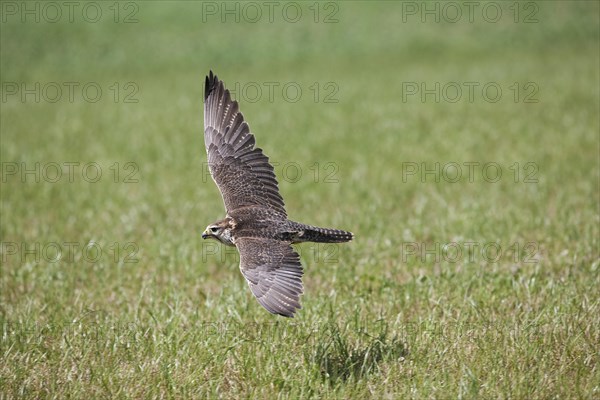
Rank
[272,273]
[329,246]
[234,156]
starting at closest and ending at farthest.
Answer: [272,273] < [234,156] < [329,246]

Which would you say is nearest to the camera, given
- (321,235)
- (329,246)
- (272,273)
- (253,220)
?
(272,273)

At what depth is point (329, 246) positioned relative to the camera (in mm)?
7203

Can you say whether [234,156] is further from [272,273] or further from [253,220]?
[272,273]

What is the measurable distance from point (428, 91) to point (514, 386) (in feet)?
39.9

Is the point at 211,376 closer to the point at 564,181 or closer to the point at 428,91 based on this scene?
the point at 564,181

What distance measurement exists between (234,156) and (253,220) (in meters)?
0.91

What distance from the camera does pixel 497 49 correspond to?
76.1 ft

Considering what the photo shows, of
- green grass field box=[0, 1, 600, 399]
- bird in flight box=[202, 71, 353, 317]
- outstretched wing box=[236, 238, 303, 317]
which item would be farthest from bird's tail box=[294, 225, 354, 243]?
green grass field box=[0, 1, 600, 399]

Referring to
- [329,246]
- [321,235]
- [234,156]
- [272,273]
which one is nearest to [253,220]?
[321,235]

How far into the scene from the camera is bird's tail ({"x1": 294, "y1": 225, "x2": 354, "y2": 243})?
5133 millimetres

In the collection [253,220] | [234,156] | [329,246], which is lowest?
[329,246]

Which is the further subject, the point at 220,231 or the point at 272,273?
the point at 220,231

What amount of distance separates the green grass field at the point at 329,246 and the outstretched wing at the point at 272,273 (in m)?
0.53

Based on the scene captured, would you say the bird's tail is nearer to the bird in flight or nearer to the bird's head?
the bird in flight
